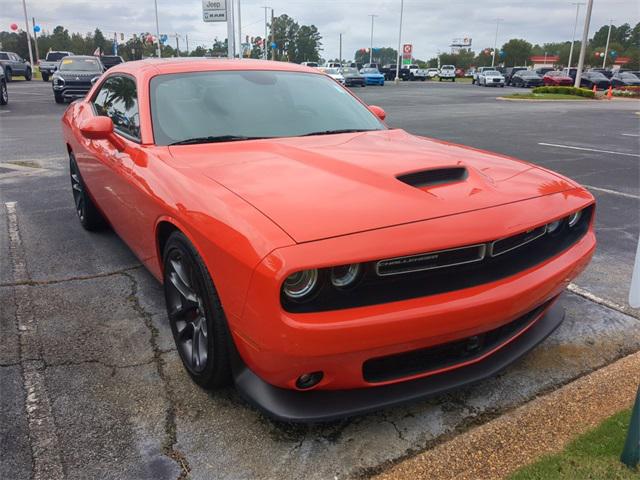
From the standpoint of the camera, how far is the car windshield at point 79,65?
18.3m

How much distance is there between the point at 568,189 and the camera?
265 centimetres

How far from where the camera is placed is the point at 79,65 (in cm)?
1844

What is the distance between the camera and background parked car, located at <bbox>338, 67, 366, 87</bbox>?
38.1 meters

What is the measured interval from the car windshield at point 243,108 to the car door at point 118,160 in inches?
8.7

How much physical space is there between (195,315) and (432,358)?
43.2 inches

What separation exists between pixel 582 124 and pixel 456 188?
14664 mm

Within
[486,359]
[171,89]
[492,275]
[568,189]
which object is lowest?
[486,359]

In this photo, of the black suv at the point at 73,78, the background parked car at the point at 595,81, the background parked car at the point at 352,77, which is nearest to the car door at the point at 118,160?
the black suv at the point at 73,78

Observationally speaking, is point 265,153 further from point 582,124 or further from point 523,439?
point 582,124

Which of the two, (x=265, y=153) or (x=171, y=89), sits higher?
(x=171, y=89)

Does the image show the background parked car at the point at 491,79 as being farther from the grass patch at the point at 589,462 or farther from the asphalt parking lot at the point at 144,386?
the grass patch at the point at 589,462

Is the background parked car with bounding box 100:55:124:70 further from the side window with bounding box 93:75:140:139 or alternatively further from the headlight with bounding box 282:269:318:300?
the headlight with bounding box 282:269:318:300

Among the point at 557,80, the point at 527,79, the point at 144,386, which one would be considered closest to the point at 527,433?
the point at 144,386

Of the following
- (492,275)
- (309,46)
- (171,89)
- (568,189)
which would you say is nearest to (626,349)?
(568,189)
